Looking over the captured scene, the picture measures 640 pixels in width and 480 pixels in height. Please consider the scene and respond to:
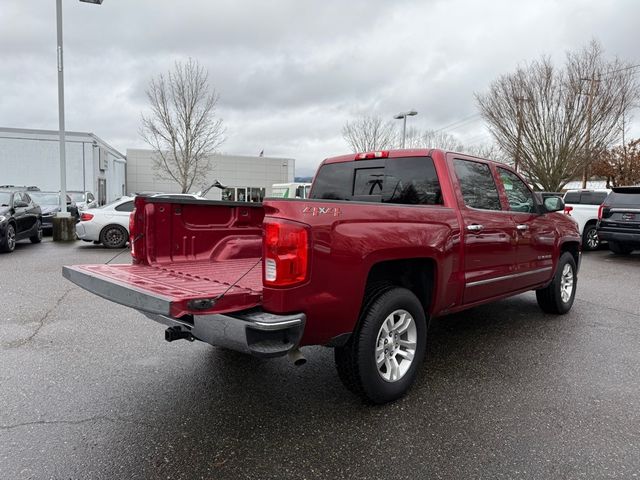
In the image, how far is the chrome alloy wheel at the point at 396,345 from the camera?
11.0ft

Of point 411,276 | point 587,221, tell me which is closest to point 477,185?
point 411,276

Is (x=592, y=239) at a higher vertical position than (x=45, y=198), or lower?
lower

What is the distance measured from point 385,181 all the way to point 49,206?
52.6 feet

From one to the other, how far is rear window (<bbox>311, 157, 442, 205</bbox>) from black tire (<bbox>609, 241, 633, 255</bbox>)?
33.4 ft

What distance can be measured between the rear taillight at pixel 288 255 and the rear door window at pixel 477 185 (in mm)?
1939

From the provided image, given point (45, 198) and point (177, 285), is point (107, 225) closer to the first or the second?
point (45, 198)

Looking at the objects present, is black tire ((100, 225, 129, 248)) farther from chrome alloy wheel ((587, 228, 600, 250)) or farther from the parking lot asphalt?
chrome alloy wheel ((587, 228, 600, 250))

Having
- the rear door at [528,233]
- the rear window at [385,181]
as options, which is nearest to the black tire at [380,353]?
the rear window at [385,181]

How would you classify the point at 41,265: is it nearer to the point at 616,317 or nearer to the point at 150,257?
the point at 150,257

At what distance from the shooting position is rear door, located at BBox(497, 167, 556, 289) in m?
4.79

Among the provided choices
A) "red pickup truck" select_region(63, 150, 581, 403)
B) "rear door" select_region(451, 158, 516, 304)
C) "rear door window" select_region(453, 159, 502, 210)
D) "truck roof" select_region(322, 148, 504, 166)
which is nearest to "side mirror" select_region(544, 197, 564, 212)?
"red pickup truck" select_region(63, 150, 581, 403)

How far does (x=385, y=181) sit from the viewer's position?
14.4ft

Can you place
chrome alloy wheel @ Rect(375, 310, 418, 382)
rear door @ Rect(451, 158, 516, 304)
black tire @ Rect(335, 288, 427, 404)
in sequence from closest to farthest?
black tire @ Rect(335, 288, 427, 404)
chrome alloy wheel @ Rect(375, 310, 418, 382)
rear door @ Rect(451, 158, 516, 304)

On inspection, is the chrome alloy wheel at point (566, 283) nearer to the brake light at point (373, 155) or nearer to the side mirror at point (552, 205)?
the side mirror at point (552, 205)
